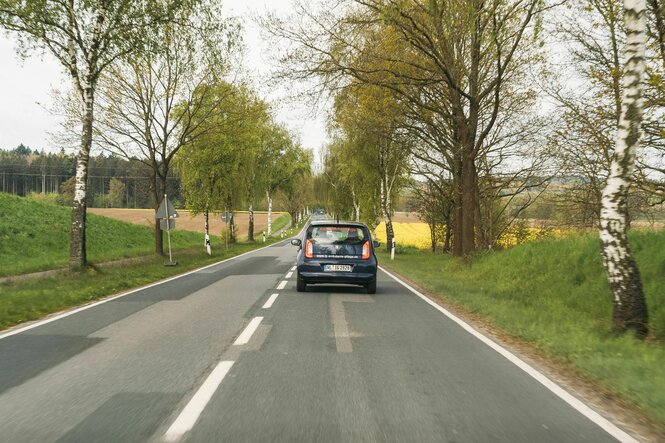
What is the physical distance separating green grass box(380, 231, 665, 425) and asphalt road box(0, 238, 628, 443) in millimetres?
791

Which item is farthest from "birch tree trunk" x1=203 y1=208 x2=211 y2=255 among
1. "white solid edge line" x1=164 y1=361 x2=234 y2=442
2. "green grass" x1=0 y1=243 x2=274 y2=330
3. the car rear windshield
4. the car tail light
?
"white solid edge line" x1=164 y1=361 x2=234 y2=442

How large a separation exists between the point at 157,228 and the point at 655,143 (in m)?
20.6

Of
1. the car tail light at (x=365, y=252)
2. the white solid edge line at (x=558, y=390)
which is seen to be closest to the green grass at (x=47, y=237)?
the car tail light at (x=365, y=252)

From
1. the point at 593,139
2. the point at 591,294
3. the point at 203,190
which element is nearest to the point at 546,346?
the point at 591,294

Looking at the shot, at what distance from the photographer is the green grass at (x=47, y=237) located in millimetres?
21203

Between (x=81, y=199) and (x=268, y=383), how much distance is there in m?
13.0

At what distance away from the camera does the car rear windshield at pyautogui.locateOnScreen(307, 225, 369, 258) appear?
12305 millimetres

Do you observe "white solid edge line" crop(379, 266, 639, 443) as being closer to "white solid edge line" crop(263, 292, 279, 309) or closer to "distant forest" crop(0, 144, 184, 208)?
"white solid edge line" crop(263, 292, 279, 309)

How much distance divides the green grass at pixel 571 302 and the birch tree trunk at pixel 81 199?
9.98 meters

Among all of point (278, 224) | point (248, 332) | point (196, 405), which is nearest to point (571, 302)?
point (248, 332)

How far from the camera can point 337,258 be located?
12.3 meters

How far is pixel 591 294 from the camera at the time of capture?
10.9 metres

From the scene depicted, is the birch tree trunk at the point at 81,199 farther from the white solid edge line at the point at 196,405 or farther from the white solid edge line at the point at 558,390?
the white solid edge line at the point at 196,405

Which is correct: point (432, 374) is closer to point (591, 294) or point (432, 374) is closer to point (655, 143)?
point (591, 294)
